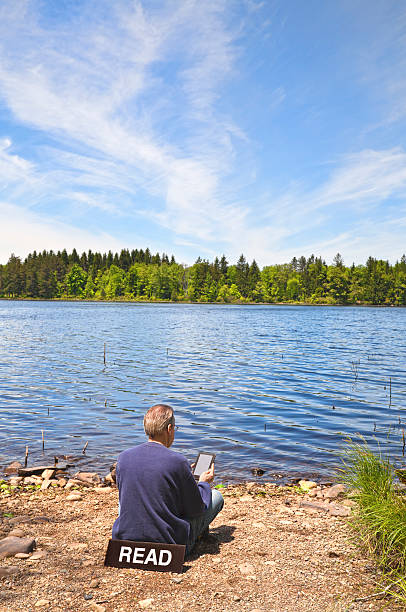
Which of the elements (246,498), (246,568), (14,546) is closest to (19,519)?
(14,546)

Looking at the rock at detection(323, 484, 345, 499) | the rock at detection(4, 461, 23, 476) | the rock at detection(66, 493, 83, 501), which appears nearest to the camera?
the rock at detection(66, 493, 83, 501)

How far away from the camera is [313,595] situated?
5.10 metres

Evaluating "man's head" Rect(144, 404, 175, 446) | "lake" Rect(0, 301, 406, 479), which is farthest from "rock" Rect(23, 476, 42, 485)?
"man's head" Rect(144, 404, 175, 446)

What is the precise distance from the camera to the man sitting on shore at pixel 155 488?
5.53 m

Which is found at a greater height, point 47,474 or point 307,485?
point 307,485

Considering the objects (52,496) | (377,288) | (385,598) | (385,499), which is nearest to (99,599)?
(385,598)

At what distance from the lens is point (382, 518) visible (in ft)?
19.1

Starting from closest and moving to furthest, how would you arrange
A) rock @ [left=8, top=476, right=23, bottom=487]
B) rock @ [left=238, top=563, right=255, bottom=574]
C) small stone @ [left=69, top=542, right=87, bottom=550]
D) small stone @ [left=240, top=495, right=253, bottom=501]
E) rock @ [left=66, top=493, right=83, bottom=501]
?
rock @ [left=238, top=563, right=255, bottom=574], small stone @ [left=69, top=542, right=87, bottom=550], rock @ [left=66, top=493, right=83, bottom=501], small stone @ [left=240, top=495, right=253, bottom=501], rock @ [left=8, top=476, right=23, bottom=487]

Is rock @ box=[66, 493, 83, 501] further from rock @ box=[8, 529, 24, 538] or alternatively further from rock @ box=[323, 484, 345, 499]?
rock @ box=[323, 484, 345, 499]

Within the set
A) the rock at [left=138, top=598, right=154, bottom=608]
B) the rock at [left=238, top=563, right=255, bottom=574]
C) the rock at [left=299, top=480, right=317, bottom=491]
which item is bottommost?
the rock at [left=299, top=480, right=317, bottom=491]

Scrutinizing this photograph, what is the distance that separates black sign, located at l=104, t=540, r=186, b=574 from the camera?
18.3 feet

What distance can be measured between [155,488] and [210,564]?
4.43 ft

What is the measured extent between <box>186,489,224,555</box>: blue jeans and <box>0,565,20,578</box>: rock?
1.98 metres

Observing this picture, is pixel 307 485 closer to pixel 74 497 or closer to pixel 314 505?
pixel 314 505
